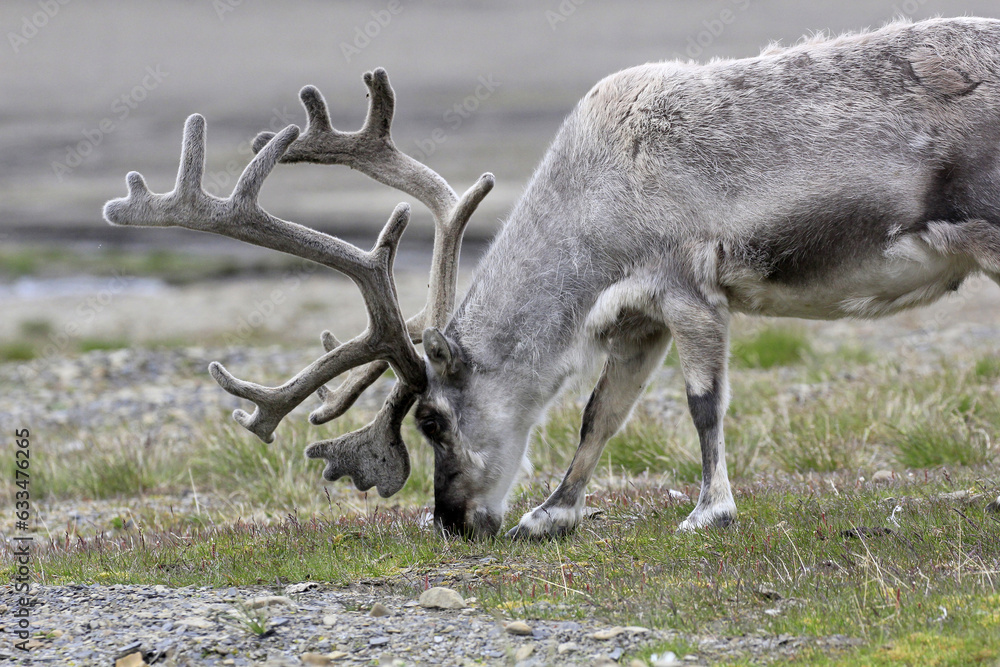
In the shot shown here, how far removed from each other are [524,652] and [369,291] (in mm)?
2650

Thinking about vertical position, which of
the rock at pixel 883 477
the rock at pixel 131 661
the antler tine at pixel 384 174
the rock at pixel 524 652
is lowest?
the rock at pixel 883 477

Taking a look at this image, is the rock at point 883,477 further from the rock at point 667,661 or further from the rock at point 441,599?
the rock at point 667,661

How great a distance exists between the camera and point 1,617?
548 centimetres

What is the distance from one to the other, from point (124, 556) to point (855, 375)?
7886mm

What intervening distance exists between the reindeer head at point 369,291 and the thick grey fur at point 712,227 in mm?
35

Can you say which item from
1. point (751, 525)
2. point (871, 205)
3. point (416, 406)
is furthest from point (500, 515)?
point (871, 205)

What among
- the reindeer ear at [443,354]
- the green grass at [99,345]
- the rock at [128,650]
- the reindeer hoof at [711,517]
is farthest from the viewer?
the green grass at [99,345]

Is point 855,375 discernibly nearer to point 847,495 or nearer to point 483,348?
point 847,495

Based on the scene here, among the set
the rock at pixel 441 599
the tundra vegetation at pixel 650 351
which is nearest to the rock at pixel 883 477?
the tundra vegetation at pixel 650 351

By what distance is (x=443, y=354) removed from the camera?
6.71 m

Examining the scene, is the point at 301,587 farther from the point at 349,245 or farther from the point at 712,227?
the point at 712,227

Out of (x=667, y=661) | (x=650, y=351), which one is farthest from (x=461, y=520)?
(x=667, y=661)

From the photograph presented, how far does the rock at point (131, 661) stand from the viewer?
183 inches

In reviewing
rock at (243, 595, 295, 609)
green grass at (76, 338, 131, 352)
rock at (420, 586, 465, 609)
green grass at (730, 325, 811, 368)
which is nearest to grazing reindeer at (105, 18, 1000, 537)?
rock at (420, 586, 465, 609)
